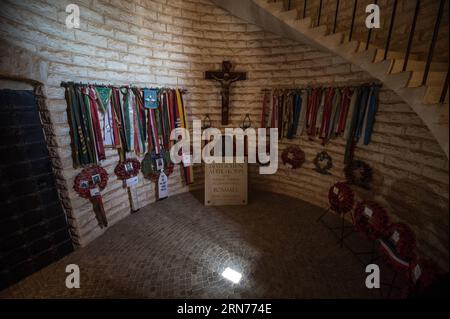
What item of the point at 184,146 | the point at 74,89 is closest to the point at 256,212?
the point at 184,146

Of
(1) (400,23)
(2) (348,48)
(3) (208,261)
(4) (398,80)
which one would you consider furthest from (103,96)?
(1) (400,23)

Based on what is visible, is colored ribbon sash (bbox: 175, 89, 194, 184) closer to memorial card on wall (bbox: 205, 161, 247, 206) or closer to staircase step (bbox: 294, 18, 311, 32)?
memorial card on wall (bbox: 205, 161, 247, 206)

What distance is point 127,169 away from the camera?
3.98 metres

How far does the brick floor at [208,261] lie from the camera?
2.65 m

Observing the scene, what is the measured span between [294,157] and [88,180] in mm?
3643

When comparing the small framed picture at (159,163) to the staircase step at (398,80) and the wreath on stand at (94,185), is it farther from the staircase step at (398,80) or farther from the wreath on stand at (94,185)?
the staircase step at (398,80)

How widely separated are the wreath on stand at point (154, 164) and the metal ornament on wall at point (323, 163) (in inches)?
116

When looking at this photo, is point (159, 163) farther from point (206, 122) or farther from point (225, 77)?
point (225, 77)

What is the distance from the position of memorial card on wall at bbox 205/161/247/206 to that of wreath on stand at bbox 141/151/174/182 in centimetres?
81

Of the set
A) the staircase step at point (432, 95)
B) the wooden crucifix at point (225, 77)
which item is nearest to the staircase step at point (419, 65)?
the staircase step at point (432, 95)

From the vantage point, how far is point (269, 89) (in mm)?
4891

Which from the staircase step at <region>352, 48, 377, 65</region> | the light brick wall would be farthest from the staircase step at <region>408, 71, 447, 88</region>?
the light brick wall

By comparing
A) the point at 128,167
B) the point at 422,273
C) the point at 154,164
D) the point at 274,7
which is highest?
the point at 274,7
